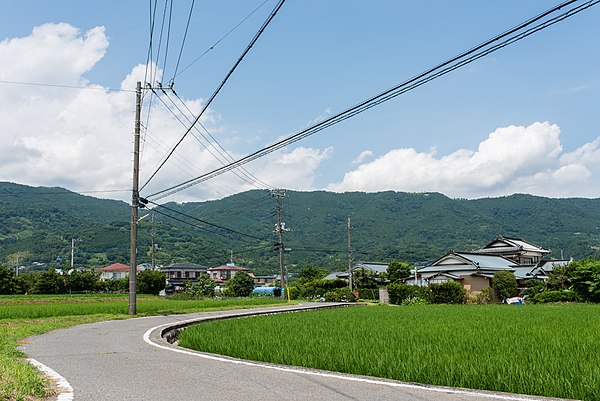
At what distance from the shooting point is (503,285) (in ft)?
141

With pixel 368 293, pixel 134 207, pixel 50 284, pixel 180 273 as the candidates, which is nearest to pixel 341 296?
pixel 368 293

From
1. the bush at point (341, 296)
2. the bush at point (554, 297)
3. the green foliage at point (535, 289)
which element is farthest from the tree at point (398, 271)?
the bush at point (554, 297)

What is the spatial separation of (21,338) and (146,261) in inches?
4849

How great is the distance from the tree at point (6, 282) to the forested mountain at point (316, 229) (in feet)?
219

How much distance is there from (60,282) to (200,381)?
56.9 meters

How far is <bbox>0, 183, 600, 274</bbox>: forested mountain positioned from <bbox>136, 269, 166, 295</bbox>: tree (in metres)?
55.1

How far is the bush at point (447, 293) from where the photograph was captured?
38.8m

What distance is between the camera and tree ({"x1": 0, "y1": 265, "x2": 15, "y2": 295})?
2031 inches

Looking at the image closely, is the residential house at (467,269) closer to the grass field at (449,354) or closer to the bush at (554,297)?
the bush at (554,297)

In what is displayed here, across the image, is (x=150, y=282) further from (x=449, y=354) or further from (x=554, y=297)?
(x=449, y=354)

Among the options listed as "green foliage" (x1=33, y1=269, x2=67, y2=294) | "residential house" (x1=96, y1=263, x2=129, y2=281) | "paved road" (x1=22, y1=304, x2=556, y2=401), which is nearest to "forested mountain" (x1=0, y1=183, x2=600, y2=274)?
"residential house" (x1=96, y1=263, x2=129, y2=281)

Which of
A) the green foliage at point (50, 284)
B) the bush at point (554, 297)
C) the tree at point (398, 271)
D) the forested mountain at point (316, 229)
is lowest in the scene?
the bush at point (554, 297)

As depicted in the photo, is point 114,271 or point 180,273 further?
point 114,271

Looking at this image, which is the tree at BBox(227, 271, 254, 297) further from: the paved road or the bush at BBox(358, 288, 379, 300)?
the paved road
